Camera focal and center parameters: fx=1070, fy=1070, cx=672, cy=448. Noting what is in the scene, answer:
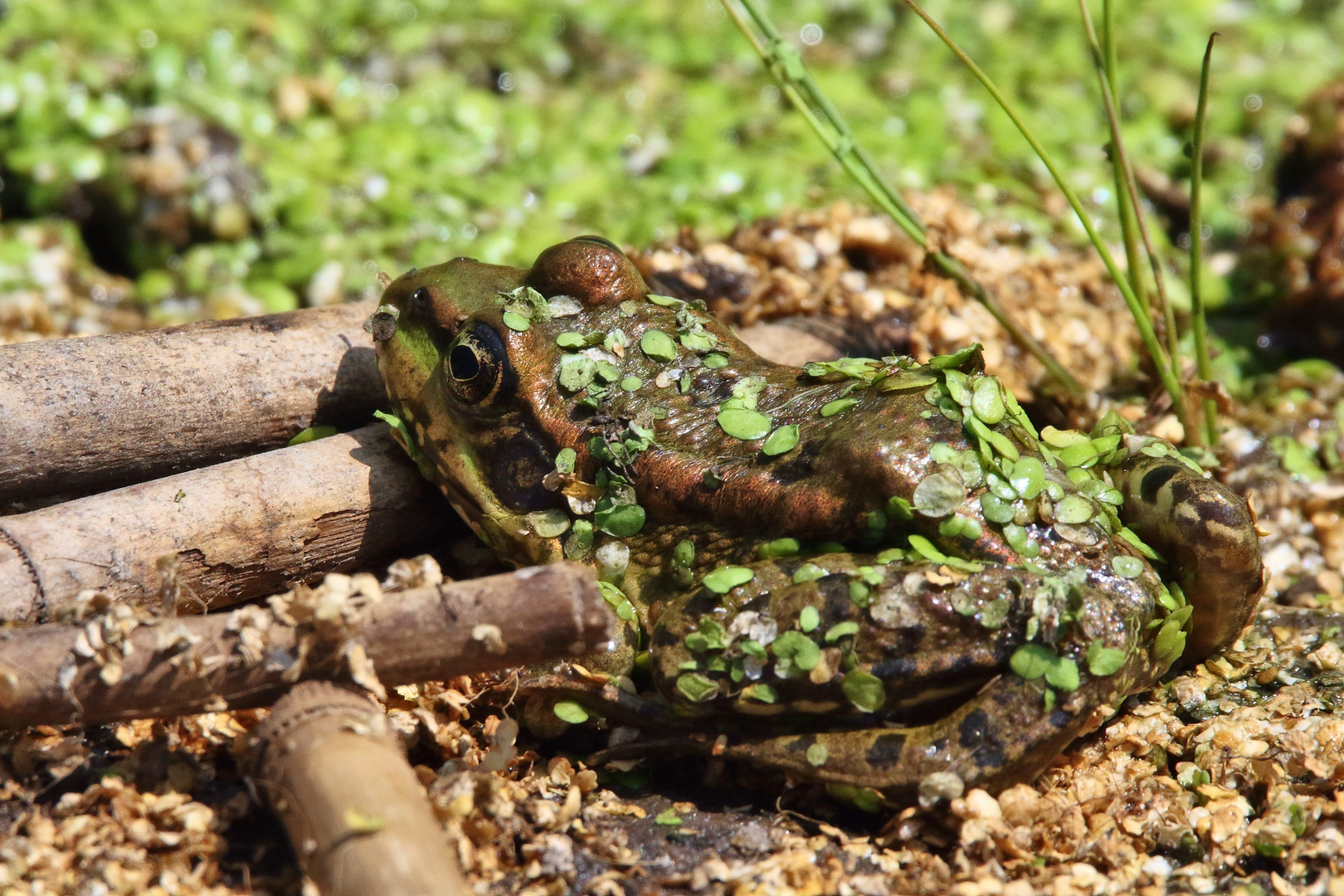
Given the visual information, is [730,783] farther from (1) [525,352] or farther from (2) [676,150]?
(2) [676,150]

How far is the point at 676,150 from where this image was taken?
18.4ft

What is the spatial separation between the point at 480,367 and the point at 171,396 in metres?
1.01

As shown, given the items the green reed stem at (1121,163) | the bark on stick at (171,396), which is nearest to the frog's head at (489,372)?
the bark on stick at (171,396)

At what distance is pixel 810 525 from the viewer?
2.74 m

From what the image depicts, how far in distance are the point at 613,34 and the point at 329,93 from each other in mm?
1711

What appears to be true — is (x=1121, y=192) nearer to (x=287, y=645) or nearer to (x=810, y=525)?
(x=810, y=525)

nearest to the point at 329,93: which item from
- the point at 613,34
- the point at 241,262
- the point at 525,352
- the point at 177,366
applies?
the point at 241,262

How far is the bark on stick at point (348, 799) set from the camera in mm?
1984

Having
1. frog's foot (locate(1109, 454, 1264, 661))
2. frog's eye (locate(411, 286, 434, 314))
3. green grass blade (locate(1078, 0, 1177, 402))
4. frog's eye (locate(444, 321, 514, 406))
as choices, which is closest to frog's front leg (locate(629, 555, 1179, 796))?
frog's foot (locate(1109, 454, 1264, 661))

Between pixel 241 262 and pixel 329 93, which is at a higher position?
pixel 329 93

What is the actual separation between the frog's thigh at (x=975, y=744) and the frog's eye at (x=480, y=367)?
1.26 m

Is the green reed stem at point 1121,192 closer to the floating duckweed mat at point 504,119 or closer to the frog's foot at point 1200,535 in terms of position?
the frog's foot at point 1200,535

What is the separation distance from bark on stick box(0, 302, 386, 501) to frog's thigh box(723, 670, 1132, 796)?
6.40 ft

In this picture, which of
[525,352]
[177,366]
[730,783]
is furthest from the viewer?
[177,366]
